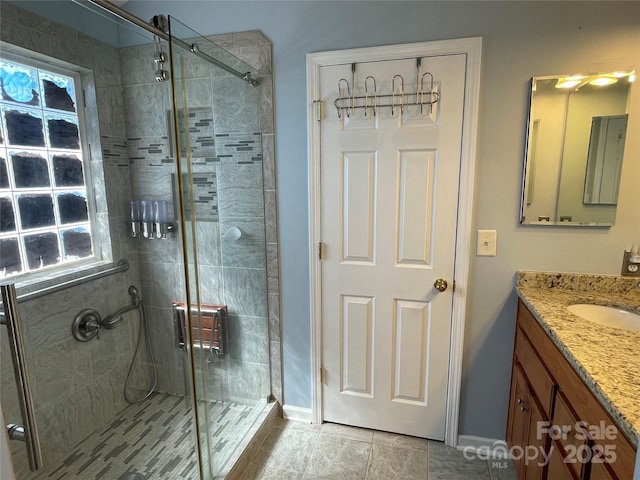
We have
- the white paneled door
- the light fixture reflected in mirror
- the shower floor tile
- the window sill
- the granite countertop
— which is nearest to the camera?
the granite countertop

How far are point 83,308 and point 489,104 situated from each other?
216cm

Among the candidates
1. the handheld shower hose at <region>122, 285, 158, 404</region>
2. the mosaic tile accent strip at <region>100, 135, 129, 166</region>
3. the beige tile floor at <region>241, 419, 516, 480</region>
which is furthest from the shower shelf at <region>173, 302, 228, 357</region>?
the mosaic tile accent strip at <region>100, 135, 129, 166</region>

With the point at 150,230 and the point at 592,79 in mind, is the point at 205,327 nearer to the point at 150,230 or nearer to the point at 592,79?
the point at 150,230

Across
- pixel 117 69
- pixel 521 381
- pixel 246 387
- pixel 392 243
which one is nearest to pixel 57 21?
pixel 117 69

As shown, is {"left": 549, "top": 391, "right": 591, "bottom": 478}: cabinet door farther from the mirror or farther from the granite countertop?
the mirror

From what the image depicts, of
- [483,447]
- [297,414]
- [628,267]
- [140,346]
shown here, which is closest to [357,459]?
[297,414]

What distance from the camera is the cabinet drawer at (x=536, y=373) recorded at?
1314 millimetres

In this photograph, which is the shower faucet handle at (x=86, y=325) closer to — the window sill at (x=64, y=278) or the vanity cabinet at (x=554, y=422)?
the window sill at (x=64, y=278)

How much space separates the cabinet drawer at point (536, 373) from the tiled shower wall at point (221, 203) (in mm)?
1325

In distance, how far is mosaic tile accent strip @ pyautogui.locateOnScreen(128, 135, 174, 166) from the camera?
1669 mm

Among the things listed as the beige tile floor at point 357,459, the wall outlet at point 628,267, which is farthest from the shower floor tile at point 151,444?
the wall outlet at point 628,267

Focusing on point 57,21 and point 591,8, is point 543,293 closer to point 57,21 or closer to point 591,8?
point 591,8

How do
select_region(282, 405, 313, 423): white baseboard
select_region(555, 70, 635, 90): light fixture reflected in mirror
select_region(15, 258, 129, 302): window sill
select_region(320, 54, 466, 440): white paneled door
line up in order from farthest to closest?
select_region(282, 405, 313, 423): white baseboard < select_region(320, 54, 466, 440): white paneled door < select_region(555, 70, 635, 90): light fixture reflected in mirror < select_region(15, 258, 129, 302): window sill

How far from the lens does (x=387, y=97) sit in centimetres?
180
